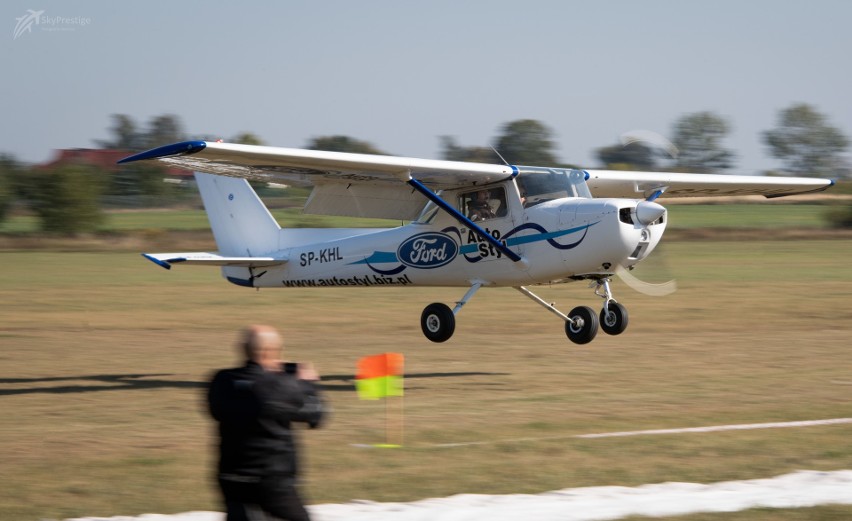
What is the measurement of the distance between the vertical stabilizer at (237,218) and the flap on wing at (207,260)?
0.32 metres

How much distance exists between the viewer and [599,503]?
23.3 ft

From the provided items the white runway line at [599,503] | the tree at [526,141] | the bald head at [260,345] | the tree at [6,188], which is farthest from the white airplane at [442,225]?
the tree at [526,141]

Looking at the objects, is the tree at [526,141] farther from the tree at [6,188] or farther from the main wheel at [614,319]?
the main wheel at [614,319]

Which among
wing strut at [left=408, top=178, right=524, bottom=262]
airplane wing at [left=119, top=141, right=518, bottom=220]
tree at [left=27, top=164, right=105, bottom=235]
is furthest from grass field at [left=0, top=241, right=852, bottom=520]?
tree at [left=27, top=164, right=105, bottom=235]

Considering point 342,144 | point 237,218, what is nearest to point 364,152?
point 342,144

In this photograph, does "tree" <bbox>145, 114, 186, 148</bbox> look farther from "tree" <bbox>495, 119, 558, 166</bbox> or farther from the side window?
the side window

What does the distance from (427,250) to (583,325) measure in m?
2.52

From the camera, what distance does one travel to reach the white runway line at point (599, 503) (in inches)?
267

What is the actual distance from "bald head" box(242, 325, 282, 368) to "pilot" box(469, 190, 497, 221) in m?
10.0

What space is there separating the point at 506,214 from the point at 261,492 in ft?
32.7

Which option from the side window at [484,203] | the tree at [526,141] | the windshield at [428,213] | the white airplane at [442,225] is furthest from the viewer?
the tree at [526,141]

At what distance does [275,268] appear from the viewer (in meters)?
16.8

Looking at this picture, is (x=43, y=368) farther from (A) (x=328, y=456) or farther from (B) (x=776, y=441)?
(B) (x=776, y=441)

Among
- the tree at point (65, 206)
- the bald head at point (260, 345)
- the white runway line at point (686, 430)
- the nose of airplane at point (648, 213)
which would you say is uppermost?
the tree at point (65, 206)
